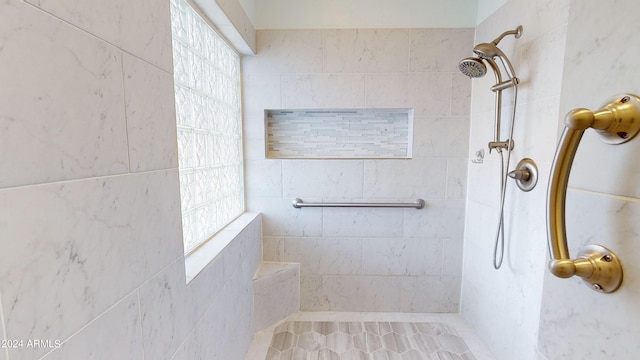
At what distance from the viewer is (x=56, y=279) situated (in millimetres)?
455

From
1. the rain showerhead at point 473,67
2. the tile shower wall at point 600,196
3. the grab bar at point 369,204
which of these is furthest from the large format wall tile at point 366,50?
the tile shower wall at point 600,196

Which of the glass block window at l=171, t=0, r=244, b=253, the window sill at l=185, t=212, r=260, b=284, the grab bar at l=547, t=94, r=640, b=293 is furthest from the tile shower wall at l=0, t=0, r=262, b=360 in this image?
the grab bar at l=547, t=94, r=640, b=293

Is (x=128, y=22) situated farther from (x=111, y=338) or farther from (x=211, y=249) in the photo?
(x=211, y=249)

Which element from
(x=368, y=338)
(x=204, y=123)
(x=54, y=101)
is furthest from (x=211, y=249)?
(x=368, y=338)

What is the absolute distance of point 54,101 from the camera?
455mm

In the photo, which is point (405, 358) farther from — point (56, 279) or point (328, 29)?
point (328, 29)

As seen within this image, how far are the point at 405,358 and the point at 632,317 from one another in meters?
1.53

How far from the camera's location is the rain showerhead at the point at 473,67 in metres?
1.41

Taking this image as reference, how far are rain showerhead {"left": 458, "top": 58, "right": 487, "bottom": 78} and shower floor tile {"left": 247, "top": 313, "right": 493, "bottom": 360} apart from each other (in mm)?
1626

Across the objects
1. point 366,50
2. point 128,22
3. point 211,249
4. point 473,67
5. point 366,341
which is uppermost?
point 366,50

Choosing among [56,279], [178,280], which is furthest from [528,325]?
[56,279]

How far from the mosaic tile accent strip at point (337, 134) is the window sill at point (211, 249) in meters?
0.61

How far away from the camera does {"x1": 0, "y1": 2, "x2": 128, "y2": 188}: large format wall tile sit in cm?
39

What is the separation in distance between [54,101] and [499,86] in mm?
1736
